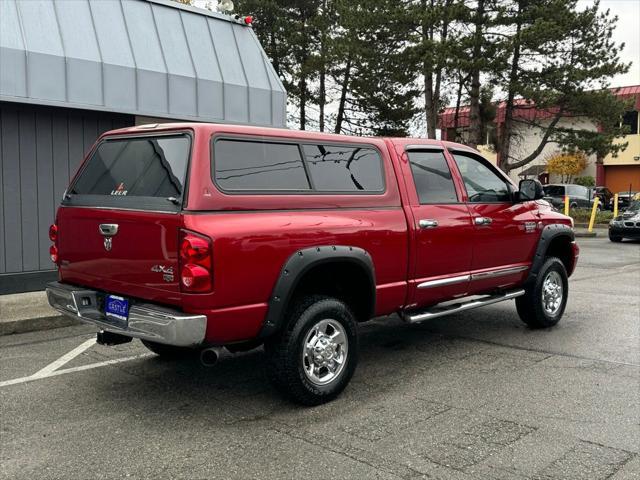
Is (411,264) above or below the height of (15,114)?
below

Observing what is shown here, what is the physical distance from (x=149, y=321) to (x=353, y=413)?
60.9 inches

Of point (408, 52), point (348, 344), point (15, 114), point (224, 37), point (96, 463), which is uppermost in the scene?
point (408, 52)

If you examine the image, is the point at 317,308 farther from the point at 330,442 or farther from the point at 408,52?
the point at 408,52

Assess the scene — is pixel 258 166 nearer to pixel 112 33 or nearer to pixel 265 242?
pixel 265 242

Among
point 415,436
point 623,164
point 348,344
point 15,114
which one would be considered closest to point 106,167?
point 348,344

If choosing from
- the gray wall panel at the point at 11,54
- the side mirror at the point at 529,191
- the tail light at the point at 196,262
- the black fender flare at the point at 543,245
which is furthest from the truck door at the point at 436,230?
the gray wall panel at the point at 11,54

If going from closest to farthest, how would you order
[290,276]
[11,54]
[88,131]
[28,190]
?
[290,276]
[11,54]
[28,190]
[88,131]

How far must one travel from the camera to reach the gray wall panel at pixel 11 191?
867 cm

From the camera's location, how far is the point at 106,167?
4820 mm

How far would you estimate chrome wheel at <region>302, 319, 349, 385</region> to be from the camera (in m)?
4.50

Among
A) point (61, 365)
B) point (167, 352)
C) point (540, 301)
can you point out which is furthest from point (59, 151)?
point (540, 301)

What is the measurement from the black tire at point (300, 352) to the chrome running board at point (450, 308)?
2.92ft

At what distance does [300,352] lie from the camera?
438 cm

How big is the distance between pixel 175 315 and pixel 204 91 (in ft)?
22.7
